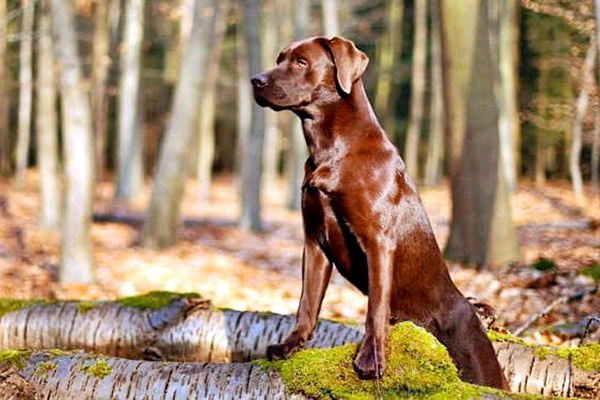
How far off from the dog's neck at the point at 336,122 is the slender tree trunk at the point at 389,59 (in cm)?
2906

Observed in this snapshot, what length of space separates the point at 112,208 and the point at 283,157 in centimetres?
2860

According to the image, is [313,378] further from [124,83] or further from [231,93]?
[231,93]

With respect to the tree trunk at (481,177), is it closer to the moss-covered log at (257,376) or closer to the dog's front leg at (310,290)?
the dog's front leg at (310,290)

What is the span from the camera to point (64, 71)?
29.9 feet

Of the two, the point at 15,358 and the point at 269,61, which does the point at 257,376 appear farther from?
the point at 269,61

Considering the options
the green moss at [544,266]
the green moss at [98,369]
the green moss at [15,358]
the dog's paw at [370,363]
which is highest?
the dog's paw at [370,363]

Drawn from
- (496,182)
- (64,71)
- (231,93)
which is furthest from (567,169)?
(64,71)

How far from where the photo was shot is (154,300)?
4.98 meters

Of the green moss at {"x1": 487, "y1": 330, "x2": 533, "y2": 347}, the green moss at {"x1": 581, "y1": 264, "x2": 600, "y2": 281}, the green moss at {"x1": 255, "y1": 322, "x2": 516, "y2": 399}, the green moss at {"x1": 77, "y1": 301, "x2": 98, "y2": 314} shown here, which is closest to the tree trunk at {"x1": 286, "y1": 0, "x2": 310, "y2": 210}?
the green moss at {"x1": 581, "y1": 264, "x2": 600, "y2": 281}

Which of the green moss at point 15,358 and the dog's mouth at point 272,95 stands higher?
the dog's mouth at point 272,95

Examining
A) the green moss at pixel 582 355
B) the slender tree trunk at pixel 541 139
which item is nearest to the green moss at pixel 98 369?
the green moss at pixel 582 355

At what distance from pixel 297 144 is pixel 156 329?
57.2ft

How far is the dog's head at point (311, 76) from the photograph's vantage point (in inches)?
125

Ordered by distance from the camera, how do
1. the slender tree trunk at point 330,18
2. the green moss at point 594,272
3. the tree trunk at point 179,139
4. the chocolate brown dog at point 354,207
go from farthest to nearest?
1. the slender tree trunk at point 330,18
2. the tree trunk at point 179,139
3. the green moss at point 594,272
4. the chocolate brown dog at point 354,207
